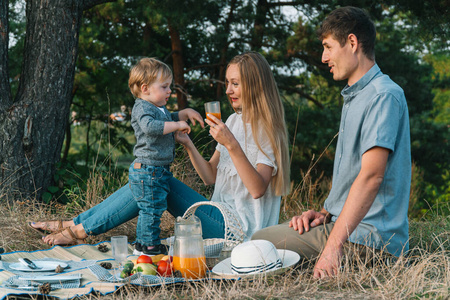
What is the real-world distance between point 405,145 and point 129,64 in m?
6.16

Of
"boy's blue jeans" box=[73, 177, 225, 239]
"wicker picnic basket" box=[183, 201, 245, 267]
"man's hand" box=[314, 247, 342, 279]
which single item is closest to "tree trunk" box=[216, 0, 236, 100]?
"boy's blue jeans" box=[73, 177, 225, 239]

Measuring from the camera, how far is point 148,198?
121 inches

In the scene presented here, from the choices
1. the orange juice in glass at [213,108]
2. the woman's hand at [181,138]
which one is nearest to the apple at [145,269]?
the orange juice in glass at [213,108]

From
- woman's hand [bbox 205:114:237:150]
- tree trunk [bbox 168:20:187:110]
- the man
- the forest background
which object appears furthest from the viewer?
tree trunk [bbox 168:20:187:110]

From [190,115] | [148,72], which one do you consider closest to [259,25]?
[190,115]

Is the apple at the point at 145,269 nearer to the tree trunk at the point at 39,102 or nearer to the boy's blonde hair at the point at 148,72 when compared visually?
the boy's blonde hair at the point at 148,72

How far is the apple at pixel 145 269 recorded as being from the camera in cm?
254

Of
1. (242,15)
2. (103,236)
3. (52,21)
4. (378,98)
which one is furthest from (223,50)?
(378,98)

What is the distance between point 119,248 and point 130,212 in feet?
1.04

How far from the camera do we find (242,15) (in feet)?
23.2

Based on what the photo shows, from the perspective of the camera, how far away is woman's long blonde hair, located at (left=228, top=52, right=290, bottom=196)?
308 cm

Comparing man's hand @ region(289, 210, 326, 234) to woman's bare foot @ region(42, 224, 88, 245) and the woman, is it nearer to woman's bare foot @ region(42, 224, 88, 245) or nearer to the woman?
the woman

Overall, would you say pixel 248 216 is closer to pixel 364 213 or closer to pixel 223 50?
pixel 364 213

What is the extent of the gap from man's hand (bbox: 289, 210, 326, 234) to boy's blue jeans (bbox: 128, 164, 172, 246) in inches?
34.2
